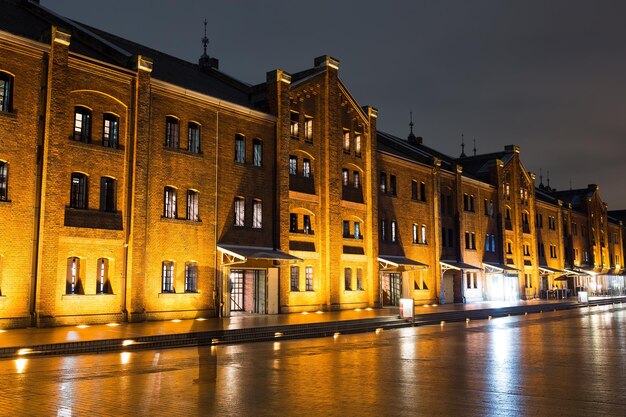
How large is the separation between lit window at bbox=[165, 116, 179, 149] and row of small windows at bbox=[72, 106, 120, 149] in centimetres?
260

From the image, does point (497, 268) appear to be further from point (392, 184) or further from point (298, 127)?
point (298, 127)

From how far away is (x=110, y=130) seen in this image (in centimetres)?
2544

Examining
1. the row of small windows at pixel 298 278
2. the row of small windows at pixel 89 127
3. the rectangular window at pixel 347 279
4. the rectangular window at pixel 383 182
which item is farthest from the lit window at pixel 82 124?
the rectangular window at pixel 383 182

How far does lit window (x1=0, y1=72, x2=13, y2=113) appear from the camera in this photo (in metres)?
22.3

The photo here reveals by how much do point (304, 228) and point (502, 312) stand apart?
13714 mm

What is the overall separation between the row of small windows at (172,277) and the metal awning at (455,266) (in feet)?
72.3

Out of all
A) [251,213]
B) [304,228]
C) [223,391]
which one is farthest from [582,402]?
[304,228]

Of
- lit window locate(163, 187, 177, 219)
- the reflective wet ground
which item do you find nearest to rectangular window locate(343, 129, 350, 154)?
lit window locate(163, 187, 177, 219)

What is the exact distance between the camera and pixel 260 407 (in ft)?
29.5

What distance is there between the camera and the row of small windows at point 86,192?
949 inches

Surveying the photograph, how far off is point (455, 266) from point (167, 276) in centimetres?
2439

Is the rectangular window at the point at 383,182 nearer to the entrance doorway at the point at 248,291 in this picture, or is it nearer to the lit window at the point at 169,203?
the entrance doorway at the point at 248,291

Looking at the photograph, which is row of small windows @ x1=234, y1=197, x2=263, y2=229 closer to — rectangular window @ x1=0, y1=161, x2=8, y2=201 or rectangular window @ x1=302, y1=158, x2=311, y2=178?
rectangular window @ x1=302, y1=158, x2=311, y2=178

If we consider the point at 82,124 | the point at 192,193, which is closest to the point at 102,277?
the point at 192,193
